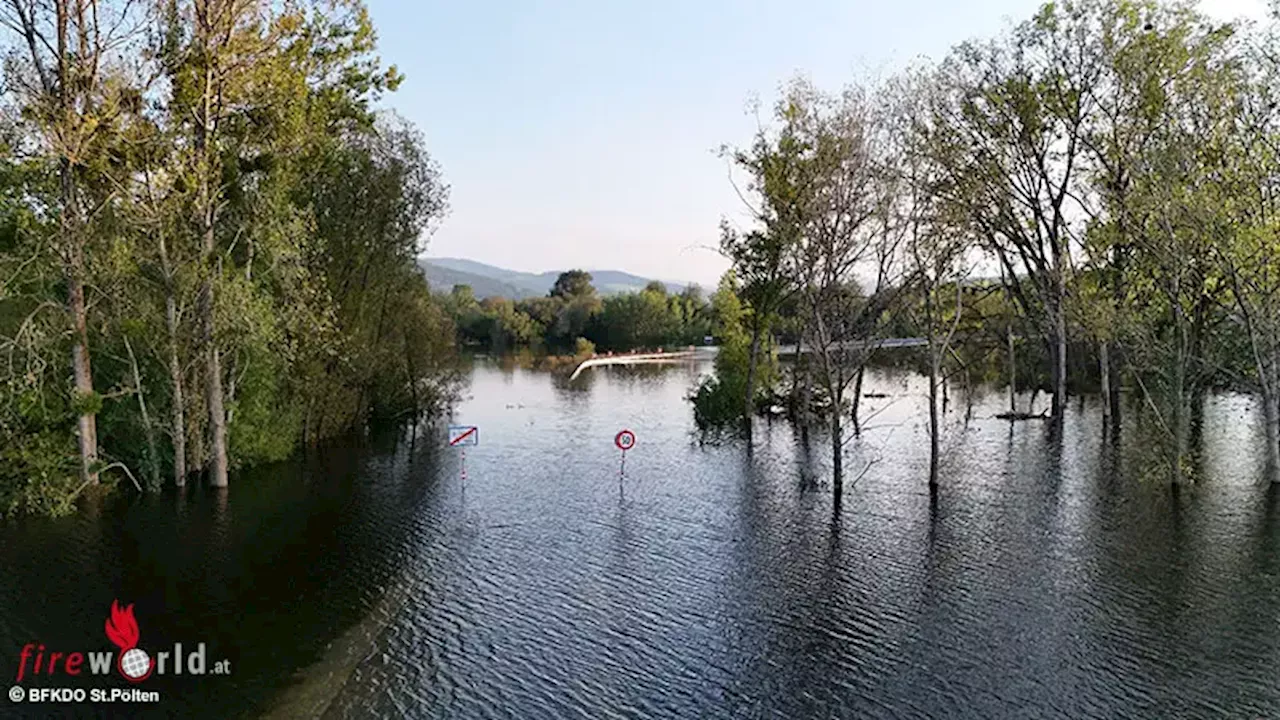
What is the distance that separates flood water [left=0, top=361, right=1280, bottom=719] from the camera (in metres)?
10.9

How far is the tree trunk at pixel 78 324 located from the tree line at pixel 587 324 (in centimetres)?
7198

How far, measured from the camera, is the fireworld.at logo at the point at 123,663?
11273mm

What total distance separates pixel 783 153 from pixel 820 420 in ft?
51.8

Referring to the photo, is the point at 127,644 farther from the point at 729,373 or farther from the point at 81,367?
the point at 729,373

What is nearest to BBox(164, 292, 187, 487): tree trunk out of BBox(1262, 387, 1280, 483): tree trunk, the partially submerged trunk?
the partially submerged trunk

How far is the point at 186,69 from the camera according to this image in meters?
20.8

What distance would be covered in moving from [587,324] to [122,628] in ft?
304

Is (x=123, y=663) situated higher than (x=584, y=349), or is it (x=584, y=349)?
(x=584, y=349)

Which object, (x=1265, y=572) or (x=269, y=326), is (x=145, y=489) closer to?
(x=269, y=326)

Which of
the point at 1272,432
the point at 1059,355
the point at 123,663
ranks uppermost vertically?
the point at 1059,355

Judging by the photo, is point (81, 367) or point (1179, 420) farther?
point (1179, 420)

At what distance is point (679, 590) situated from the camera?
48.4ft

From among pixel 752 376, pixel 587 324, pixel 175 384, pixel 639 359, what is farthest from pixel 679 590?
pixel 587 324

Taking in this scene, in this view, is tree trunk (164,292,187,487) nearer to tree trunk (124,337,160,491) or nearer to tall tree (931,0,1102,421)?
tree trunk (124,337,160,491)
